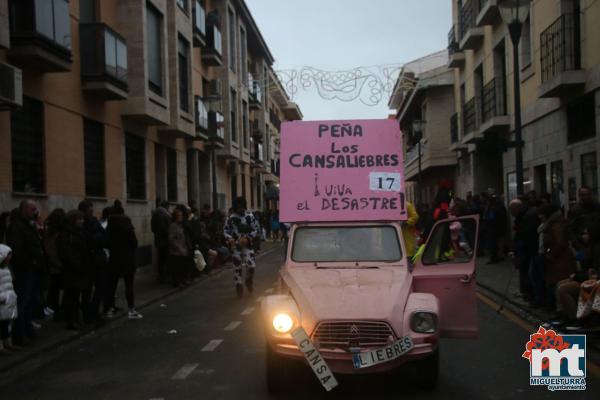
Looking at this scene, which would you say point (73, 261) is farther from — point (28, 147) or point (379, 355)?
point (379, 355)

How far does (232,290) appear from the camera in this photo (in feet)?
49.8

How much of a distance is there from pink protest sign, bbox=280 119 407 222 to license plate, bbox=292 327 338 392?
2.53 metres

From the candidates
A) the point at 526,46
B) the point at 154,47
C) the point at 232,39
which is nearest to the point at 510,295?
the point at 526,46

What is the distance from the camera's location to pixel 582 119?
15844 mm

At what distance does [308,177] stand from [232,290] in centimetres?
727

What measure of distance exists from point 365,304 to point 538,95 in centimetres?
1378

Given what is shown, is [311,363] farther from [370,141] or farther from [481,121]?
[481,121]

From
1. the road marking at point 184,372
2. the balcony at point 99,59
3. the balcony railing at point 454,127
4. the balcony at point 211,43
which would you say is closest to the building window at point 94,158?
the balcony at point 99,59

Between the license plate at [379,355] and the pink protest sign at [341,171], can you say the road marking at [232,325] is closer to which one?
the pink protest sign at [341,171]

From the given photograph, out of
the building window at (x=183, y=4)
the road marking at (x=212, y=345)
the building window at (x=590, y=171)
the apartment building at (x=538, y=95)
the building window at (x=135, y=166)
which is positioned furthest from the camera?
the building window at (x=183, y=4)

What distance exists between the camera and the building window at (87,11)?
16.7m

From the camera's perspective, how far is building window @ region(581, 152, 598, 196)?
14.9 m

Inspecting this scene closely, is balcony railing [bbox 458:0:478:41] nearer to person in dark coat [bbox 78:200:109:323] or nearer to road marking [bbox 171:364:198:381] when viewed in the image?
person in dark coat [bbox 78:200:109:323]

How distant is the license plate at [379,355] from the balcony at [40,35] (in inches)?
377
